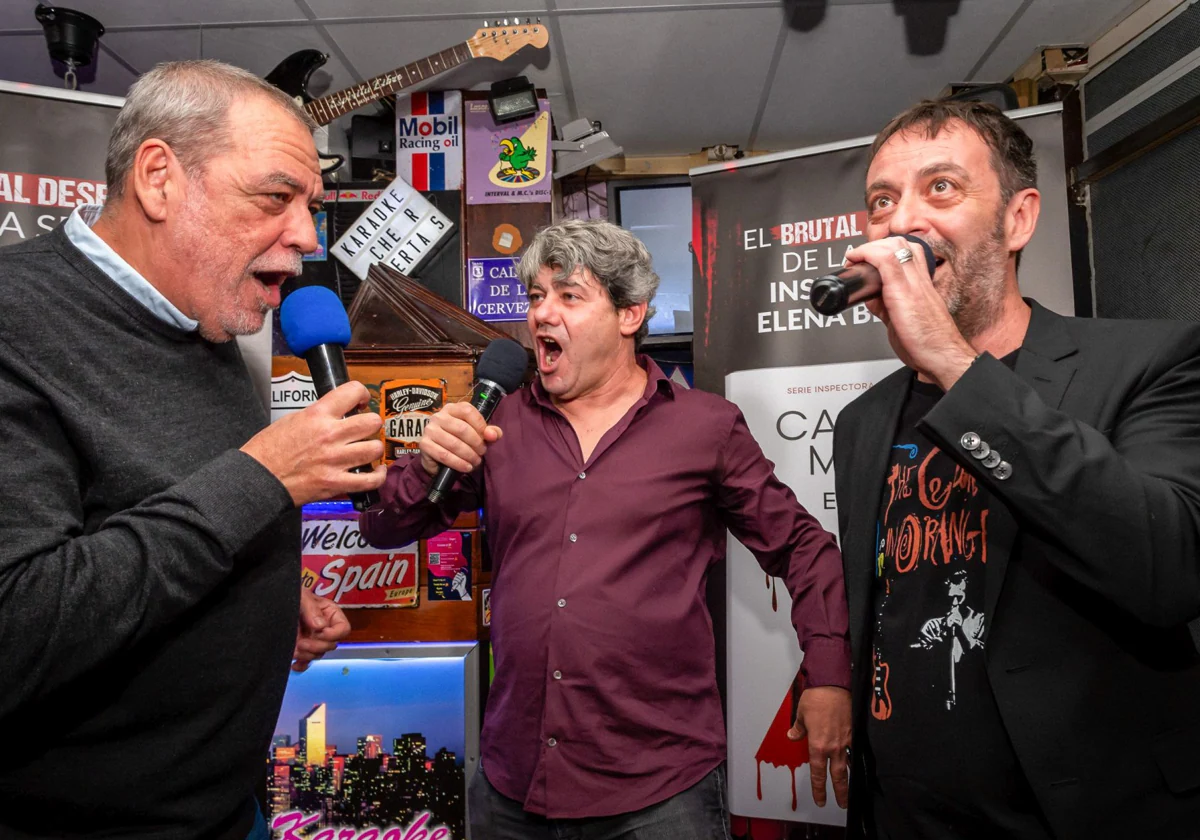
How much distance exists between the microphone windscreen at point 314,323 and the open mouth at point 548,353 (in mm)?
692

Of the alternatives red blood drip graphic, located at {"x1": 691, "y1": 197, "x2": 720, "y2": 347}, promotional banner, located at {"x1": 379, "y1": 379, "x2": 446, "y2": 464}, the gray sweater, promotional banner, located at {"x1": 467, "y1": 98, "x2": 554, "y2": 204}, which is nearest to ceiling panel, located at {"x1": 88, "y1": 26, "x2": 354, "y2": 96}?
promotional banner, located at {"x1": 467, "y1": 98, "x2": 554, "y2": 204}

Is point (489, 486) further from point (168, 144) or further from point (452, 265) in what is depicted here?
point (452, 265)

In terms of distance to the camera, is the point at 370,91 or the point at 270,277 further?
the point at 370,91

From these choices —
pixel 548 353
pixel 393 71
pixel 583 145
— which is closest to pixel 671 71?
pixel 583 145

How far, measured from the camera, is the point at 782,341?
2.73 meters

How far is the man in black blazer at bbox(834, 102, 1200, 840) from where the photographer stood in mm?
1001

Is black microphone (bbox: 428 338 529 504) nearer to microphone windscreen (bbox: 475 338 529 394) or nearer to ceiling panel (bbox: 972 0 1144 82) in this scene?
microphone windscreen (bbox: 475 338 529 394)

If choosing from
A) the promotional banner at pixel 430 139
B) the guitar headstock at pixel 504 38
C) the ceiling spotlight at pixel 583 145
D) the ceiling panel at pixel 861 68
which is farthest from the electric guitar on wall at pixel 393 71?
the ceiling panel at pixel 861 68

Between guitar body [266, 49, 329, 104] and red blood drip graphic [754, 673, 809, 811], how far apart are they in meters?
3.30

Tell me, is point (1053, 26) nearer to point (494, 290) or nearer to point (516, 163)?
point (516, 163)

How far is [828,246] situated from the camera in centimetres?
267

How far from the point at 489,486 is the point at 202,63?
3.49 feet

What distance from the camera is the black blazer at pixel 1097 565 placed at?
98 centimetres

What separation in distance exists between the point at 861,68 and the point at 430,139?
2.28 metres
